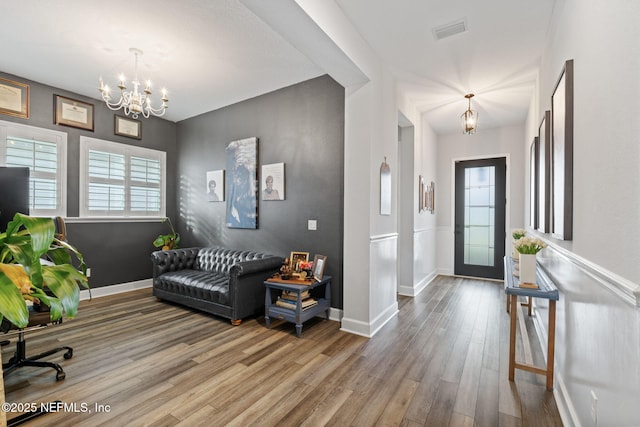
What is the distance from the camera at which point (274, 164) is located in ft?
13.4

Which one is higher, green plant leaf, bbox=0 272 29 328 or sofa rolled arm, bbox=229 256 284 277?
green plant leaf, bbox=0 272 29 328

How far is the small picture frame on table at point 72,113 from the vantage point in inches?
161

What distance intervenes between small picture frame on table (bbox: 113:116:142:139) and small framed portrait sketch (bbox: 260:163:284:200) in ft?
8.19

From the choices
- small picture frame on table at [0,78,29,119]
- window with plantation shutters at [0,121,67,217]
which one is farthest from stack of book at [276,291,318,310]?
small picture frame on table at [0,78,29,119]

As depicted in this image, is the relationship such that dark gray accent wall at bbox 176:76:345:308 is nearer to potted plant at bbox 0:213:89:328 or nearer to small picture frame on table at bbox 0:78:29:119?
small picture frame on table at bbox 0:78:29:119

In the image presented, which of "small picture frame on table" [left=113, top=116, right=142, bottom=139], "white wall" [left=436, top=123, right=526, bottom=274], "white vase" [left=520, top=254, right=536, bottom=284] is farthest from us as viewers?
"white wall" [left=436, top=123, right=526, bottom=274]

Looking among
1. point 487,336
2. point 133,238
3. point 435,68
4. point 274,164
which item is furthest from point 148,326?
point 435,68

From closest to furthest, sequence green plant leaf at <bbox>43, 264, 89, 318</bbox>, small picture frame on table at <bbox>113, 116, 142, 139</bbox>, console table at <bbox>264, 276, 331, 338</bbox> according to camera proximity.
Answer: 1. green plant leaf at <bbox>43, 264, 89, 318</bbox>
2. console table at <bbox>264, 276, 331, 338</bbox>
3. small picture frame on table at <bbox>113, 116, 142, 139</bbox>

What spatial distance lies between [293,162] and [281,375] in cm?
256

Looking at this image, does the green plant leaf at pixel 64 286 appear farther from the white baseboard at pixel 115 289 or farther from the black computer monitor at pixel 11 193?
the white baseboard at pixel 115 289

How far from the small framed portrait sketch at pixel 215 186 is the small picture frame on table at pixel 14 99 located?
238 centimetres

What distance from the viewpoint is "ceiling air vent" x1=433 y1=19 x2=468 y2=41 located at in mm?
2638

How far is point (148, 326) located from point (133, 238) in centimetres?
217

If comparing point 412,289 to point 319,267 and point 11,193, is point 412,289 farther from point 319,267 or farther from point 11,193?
point 11,193
